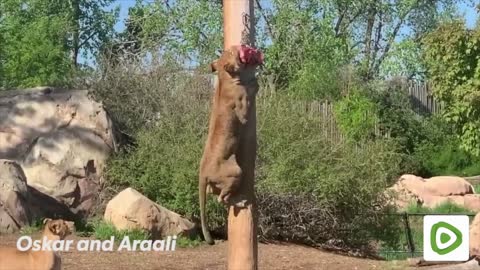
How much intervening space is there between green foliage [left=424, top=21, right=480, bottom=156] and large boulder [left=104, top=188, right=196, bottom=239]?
36.2ft

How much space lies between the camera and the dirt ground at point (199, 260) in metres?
11.9

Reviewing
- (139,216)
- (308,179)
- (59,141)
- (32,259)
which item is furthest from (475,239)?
(32,259)

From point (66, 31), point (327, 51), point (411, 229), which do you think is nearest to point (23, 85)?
point (66, 31)

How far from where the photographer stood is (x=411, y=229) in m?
16.7

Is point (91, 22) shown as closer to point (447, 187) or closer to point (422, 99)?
point (422, 99)

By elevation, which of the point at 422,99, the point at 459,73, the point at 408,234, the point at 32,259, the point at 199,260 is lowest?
the point at 408,234

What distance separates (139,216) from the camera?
13.4 m

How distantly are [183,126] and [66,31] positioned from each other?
2873cm

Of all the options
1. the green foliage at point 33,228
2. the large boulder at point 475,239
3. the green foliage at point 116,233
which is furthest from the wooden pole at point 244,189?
the large boulder at point 475,239

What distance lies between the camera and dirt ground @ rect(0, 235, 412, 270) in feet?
39.2

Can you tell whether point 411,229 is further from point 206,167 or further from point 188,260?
point 206,167

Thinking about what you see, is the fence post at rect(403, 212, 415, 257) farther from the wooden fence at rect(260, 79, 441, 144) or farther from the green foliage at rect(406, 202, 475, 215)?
the green foliage at rect(406, 202, 475, 215)

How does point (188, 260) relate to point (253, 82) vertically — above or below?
below

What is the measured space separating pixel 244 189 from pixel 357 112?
21.7m
